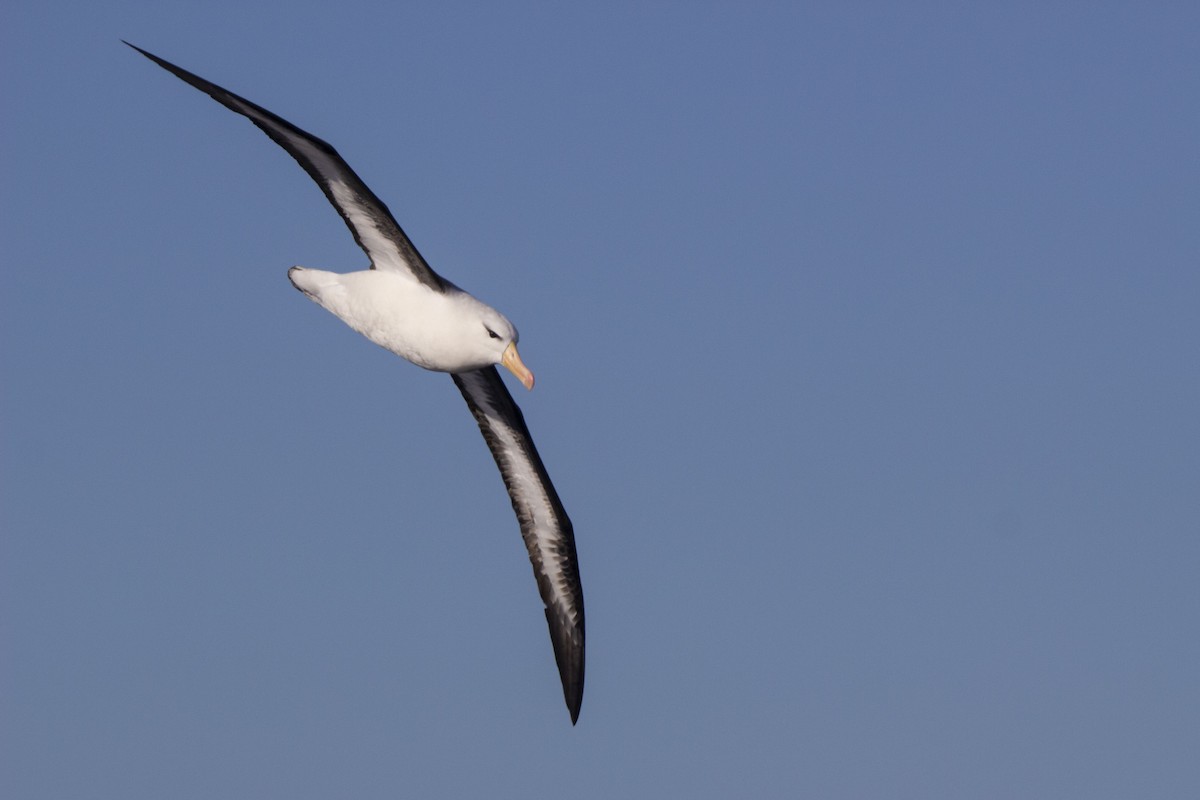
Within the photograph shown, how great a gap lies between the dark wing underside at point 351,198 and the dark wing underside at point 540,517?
3383 mm

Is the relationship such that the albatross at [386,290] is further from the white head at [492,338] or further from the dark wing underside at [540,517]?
the dark wing underside at [540,517]

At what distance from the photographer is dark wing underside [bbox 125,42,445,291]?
12914 mm

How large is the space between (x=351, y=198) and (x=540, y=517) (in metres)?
5.57

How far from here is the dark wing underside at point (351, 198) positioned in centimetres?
1291

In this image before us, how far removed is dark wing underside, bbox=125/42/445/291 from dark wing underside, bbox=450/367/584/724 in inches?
133

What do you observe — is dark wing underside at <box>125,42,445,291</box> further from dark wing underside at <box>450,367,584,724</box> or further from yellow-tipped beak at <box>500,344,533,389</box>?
dark wing underside at <box>450,367,584,724</box>

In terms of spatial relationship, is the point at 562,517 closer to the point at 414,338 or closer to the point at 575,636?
the point at 575,636

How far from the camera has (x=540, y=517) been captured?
1809cm

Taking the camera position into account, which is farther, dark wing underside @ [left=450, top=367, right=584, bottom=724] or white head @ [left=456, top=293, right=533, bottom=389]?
dark wing underside @ [left=450, top=367, right=584, bottom=724]

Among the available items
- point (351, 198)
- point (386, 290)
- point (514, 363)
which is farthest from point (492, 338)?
point (351, 198)

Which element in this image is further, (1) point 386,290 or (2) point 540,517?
(2) point 540,517

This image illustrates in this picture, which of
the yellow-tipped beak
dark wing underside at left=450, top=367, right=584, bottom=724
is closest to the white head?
the yellow-tipped beak

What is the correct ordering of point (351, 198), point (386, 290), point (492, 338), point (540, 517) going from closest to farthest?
1. point (492, 338)
2. point (386, 290)
3. point (351, 198)
4. point (540, 517)

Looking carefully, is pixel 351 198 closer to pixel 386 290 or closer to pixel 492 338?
pixel 386 290
